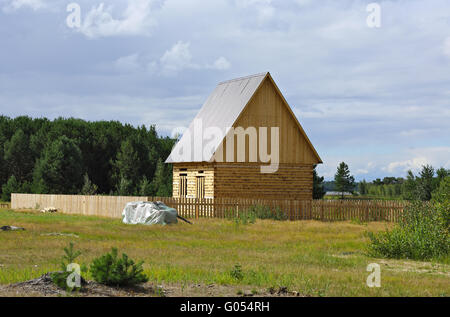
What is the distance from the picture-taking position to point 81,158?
57750mm

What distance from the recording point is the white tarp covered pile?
2734cm

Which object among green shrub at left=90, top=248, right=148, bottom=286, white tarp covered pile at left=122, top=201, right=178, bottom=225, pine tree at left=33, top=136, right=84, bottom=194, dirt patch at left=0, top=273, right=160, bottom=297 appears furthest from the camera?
pine tree at left=33, top=136, right=84, bottom=194

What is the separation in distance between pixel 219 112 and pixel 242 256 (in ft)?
74.6

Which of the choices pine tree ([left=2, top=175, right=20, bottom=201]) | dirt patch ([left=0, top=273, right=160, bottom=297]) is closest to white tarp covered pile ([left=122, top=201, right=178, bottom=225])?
dirt patch ([left=0, top=273, right=160, bottom=297])

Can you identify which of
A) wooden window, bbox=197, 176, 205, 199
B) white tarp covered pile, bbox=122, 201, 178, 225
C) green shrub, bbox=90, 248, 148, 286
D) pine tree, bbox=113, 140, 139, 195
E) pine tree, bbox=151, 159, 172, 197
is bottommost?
green shrub, bbox=90, 248, 148, 286

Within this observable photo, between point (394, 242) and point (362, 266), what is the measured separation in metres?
2.54

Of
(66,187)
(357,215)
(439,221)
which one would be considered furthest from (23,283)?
(66,187)

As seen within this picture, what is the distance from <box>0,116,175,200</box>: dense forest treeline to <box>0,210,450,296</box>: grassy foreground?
26.8 meters

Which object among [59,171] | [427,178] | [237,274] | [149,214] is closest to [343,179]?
[427,178]

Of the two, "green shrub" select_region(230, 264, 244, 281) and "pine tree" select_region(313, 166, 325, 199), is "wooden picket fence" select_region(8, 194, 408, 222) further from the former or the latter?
"green shrub" select_region(230, 264, 244, 281)

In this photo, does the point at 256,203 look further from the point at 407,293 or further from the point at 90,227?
the point at 407,293

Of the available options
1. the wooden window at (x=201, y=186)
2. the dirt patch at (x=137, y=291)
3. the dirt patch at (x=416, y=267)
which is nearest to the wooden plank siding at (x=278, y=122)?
the wooden window at (x=201, y=186)

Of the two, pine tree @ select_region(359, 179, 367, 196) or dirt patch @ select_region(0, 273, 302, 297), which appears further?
pine tree @ select_region(359, 179, 367, 196)

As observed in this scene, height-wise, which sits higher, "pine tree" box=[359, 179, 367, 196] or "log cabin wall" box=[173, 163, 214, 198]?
"pine tree" box=[359, 179, 367, 196]
